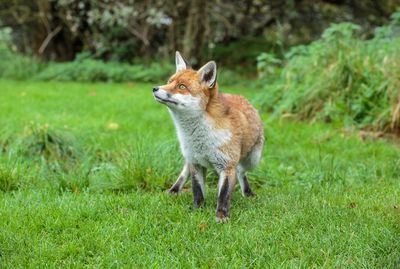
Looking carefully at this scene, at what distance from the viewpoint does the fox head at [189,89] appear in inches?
128

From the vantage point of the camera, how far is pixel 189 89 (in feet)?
11.1

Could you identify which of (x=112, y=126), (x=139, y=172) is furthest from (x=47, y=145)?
(x=139, y=172)

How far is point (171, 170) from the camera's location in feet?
15.6

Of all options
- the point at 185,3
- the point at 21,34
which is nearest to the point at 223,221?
the point at 185,3

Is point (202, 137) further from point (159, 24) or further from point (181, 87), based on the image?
point (159, 24)

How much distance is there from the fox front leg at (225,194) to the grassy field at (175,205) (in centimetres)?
12

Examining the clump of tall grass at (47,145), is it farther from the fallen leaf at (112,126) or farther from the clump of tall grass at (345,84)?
the clump of tall grass at (345,84)

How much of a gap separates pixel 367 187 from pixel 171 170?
2.23m

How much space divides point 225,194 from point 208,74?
3.60 ft

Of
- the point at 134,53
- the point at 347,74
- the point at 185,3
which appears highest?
the point at 185,3

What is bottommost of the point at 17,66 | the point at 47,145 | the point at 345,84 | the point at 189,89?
the point at 17,66

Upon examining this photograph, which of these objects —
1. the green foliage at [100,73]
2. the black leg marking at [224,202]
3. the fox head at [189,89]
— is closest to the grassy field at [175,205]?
the black leg marking at [224,202]

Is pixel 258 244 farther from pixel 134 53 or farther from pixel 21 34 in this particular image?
pixel 21 34

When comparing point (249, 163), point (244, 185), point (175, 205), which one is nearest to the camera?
point (175, 205)
